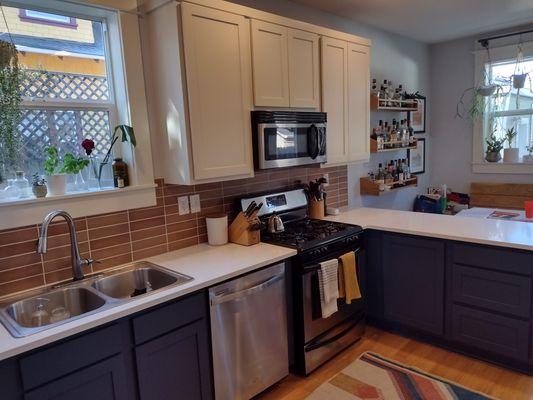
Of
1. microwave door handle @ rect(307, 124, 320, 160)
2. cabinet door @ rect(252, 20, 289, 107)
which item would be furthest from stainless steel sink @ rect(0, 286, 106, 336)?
Result: microwave door handle @ rect(307, 124, 320, 160)

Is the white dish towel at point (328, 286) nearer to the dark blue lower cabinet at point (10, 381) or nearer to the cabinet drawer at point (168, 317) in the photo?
the cabinet drawer at point (168, 317)

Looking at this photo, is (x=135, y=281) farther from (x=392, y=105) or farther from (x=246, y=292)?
(x=392, y=105)

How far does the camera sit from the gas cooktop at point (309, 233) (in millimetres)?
2393

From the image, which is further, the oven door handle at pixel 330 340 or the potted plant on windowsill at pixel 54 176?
the oven door handle at pixel 330 340

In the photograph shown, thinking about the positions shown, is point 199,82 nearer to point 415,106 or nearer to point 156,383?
point 156,383

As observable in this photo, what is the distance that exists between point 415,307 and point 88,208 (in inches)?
88.3

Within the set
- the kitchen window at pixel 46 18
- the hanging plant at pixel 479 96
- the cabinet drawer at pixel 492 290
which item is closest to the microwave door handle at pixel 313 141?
the cabinet drawer at pixel 492 290

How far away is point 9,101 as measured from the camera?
174 cm

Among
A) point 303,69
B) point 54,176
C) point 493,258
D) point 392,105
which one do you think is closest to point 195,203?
point 54,176

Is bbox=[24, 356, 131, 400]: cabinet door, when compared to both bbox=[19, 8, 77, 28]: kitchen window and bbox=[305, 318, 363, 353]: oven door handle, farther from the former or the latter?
bbox=[19, 8, 77, 28]: kitchen window

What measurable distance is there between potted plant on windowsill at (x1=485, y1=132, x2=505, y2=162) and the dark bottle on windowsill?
403cm

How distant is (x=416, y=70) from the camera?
4.45m

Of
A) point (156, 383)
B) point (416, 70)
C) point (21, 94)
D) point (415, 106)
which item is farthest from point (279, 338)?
point (416, 70)

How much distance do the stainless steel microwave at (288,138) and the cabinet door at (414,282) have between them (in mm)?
858
